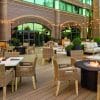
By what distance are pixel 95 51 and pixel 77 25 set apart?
19.3 m

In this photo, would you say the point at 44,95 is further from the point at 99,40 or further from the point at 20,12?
the point at 20,12

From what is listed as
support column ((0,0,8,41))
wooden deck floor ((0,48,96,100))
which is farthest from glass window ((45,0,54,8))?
wooden deck floor ((0,48,96,100))

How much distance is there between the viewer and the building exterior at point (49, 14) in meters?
22.5

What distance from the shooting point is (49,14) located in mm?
29031

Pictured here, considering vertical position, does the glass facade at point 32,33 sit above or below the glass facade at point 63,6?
below

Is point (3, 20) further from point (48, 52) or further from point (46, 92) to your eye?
point (46, 92)

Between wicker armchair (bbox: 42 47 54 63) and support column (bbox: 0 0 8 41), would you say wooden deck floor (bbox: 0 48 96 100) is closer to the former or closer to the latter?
wicker armchair (bbox: 42 47 54 63)

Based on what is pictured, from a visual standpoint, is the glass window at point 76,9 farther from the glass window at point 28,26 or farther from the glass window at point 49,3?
the glass window at point 28,26

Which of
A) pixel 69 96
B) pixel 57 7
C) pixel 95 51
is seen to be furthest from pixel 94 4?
pixel 69 96

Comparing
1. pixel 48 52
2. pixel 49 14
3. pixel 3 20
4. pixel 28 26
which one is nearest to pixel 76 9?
pixel 49 14

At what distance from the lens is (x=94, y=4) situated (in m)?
21.0

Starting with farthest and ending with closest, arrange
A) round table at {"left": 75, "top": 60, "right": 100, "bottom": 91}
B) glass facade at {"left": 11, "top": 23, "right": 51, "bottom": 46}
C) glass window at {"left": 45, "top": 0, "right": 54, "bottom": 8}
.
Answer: glass window at {"left": 45, "top": 0, "right": 54, "bottom": 8}
glass facade at {"left": 11, "top": 23, "right": 51, "bottom": 46}
round table at {"left": 75, "top": 60, "right": 100, "bottom": 91}

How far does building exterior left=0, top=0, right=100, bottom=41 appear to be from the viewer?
22453 millimetres

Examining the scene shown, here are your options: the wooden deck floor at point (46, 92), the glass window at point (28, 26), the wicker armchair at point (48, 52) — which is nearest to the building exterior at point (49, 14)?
the glass window at point (28, 26)
